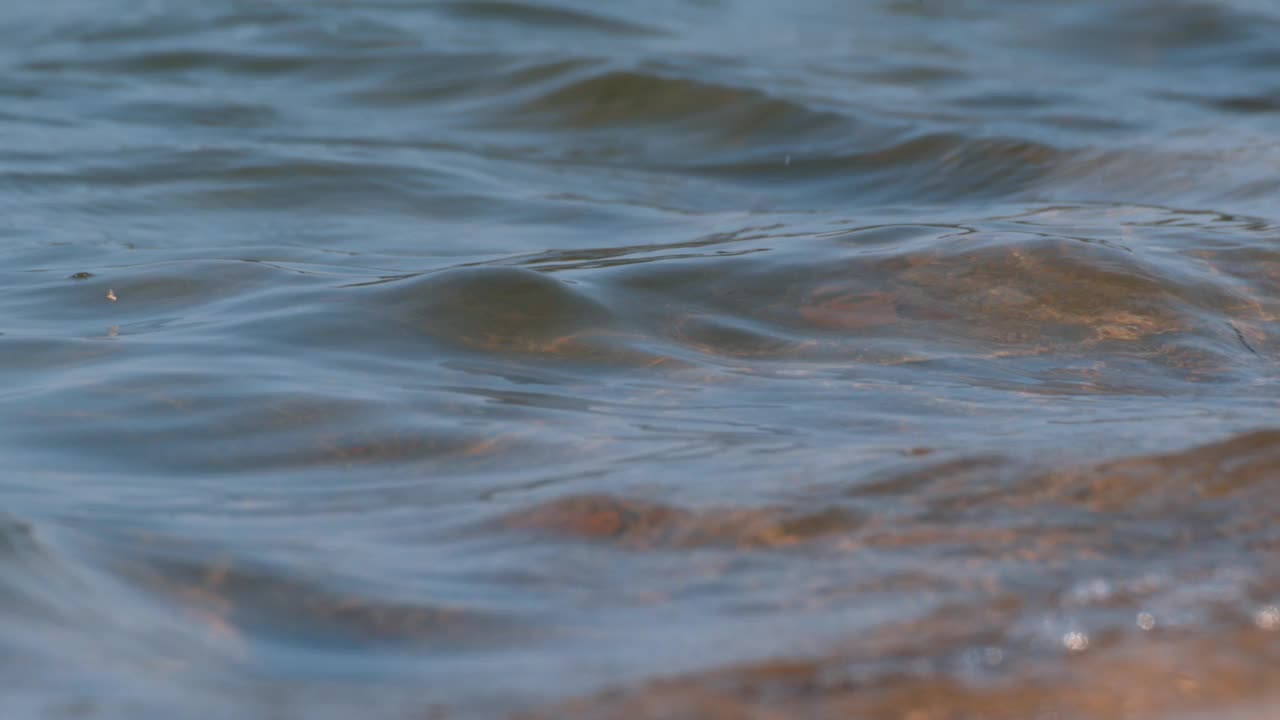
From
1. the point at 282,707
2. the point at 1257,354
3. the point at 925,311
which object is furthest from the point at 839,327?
the point at 282,707

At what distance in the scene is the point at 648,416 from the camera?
2926mm

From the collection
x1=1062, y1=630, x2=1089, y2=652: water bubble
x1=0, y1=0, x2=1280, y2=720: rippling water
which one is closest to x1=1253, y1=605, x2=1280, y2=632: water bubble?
x1=0, y1=0, x2=1280, y2=720: rippling water

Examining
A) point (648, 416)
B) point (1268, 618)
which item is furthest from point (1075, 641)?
point (648, 416)

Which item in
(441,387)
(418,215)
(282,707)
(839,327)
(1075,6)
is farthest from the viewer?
(1075,6)

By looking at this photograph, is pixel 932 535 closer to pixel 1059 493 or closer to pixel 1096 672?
pixel 1059 493

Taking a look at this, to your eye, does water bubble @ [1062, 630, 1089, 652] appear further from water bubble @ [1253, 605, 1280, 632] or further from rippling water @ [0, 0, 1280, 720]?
water bubble @ [1253, 605, 1280, 632]

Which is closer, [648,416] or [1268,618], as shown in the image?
[1268,618]

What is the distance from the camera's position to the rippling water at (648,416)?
186 cm

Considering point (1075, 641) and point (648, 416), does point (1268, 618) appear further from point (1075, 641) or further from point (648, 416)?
point (648, 416)

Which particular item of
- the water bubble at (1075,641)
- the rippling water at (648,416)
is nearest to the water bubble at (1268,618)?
the rippling water at (648,416)

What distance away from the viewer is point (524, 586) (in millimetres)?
2098

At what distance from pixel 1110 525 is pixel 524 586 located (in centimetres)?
88

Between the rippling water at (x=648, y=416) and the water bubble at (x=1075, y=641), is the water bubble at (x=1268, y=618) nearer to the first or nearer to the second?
the rippling water at (x=648, y=416)

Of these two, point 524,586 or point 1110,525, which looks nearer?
point 524,586
